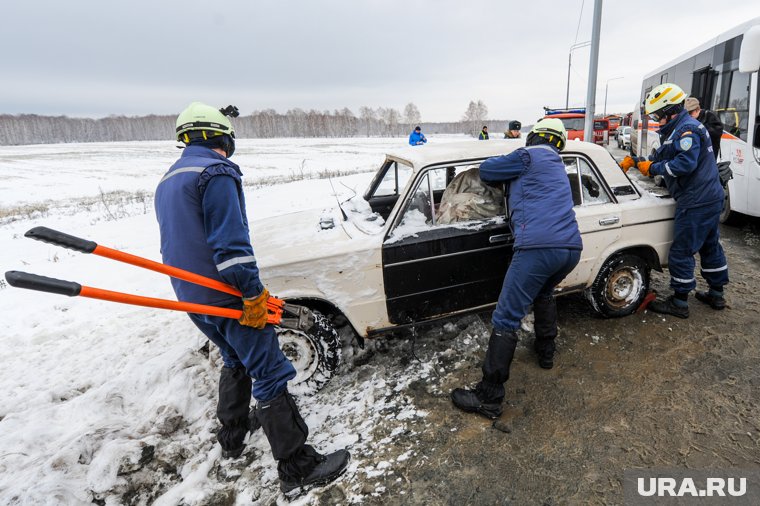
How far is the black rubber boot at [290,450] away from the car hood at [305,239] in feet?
3.44

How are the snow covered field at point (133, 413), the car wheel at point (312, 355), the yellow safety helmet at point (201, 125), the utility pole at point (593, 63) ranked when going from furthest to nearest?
1. the utility pole at point (593, 63)
2. the car wheel at point (312, 355)
3. the snow covered field at point (133, 413)
4. the yellow safety helmet at point (201, 125)

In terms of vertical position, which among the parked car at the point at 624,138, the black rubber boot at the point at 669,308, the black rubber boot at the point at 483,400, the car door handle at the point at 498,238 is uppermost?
the parked car at the point at 624,138

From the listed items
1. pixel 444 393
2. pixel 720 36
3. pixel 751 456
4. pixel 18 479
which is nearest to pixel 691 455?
pixel 751 456

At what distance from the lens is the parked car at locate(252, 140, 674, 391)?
316 cm

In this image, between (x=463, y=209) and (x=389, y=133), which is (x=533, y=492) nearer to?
(x=463, y=209)

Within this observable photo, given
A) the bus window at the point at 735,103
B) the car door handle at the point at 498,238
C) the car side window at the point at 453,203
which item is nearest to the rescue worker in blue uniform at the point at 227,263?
the car side window at the point at 453,203

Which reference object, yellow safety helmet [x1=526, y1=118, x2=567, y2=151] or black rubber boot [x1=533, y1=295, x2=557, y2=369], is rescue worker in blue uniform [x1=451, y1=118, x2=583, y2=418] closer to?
yellow safety helmet [x1=526, y1=118, x2=567, y2=151]

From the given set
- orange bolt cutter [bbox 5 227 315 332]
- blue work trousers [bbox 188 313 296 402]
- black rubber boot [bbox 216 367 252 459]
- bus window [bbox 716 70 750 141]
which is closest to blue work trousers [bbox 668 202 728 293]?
orange bolt cutter [bbox 5 227 315 332]

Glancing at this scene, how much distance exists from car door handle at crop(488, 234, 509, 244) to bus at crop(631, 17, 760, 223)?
8.43ft

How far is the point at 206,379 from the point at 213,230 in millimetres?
1852

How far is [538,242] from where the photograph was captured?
9.52ft

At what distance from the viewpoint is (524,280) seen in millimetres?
2912

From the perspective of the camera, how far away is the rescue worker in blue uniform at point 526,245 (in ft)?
9.48

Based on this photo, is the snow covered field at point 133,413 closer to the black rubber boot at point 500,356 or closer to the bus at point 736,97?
the black rubber boot at point 500,356
